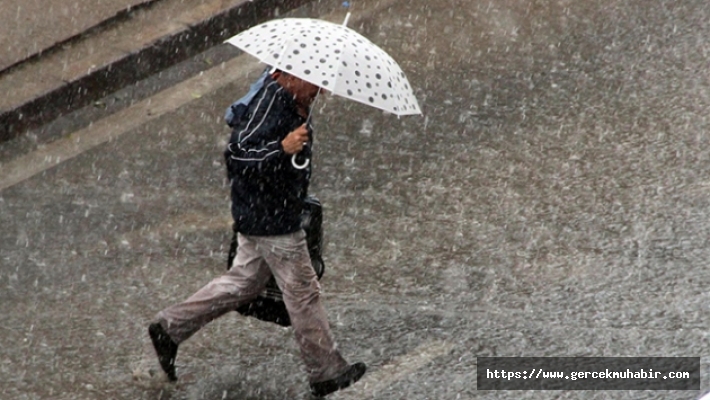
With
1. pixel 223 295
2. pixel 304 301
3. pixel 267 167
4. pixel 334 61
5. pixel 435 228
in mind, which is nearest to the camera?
pixel 334 61

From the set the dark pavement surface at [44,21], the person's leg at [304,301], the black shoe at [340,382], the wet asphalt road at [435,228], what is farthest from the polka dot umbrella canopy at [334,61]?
the dark pavement surface at [44,21]

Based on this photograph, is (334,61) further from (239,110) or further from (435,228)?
(435,228)

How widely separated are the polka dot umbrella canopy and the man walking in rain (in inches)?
7.5

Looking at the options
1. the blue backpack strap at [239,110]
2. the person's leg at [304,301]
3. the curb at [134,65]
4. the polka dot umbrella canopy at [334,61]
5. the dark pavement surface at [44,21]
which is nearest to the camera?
the polka dot umbrella canopy at [334,61]

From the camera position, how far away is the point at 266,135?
19.6 ft

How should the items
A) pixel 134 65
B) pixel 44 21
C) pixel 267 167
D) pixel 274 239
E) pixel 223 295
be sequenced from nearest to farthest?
pixel 267 167
pixel 274 239
pixel 223 295
pixel 134 65
pixel 44 21

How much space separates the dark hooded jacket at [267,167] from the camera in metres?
5.97

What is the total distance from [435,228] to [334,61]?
7.76 feet

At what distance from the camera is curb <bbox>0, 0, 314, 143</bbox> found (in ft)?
30.0

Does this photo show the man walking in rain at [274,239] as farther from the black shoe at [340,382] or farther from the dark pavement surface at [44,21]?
the dark pavement surface at [44,21]

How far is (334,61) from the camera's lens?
5793mm

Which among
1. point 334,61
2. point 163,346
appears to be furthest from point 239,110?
point 163,346

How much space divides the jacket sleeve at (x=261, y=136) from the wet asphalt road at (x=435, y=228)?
1240 millimetres

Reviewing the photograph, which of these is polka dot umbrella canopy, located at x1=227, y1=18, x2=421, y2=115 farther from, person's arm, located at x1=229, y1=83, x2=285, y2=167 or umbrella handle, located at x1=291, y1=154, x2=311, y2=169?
umbrella handle, located at x1=291, y1=154, x2=311, y2=169
